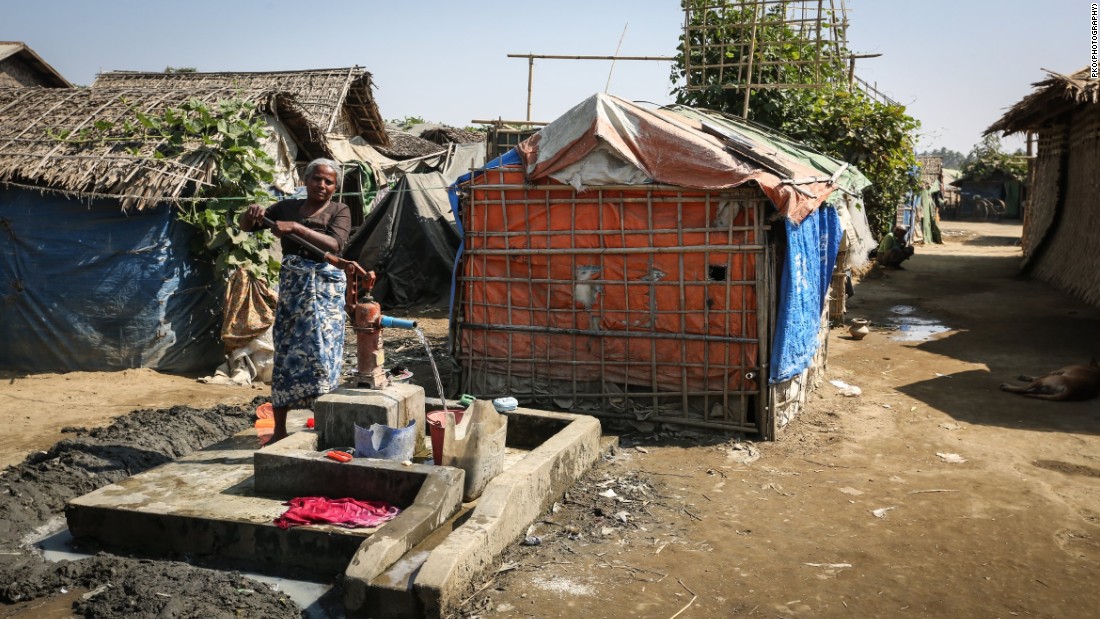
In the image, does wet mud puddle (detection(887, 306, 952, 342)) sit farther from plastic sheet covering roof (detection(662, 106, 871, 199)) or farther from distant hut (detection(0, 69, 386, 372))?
distant hut (detection(0, 69, 386, 372))

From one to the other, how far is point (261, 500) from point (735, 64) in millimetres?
8544

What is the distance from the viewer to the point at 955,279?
16.3 metres

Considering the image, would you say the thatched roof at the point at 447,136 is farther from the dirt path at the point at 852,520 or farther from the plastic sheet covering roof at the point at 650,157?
the plastic sheet covering roof at the point at 650,157

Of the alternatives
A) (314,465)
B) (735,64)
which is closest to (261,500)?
(314,465)

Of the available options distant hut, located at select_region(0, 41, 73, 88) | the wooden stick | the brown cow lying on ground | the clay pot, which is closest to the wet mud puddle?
the clay pot

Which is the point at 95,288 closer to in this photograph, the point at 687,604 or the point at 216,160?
the point at 216,160

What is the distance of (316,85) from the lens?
1472cm

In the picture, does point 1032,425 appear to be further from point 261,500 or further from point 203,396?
point 203,396

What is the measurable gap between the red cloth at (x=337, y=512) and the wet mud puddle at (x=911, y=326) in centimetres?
819

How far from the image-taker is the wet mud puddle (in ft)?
35.8

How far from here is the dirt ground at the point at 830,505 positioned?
4129 mm

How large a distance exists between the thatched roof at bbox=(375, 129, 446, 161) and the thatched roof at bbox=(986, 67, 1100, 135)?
10.8 m

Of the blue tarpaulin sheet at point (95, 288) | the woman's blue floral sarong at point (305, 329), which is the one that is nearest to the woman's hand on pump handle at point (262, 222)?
the woman's blue floral sarong at point (305, 329)

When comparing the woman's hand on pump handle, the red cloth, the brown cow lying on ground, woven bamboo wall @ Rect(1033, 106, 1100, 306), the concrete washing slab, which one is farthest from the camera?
woven bamboo wall @ Rect(1033, 106, 1100, 306)
